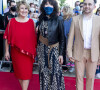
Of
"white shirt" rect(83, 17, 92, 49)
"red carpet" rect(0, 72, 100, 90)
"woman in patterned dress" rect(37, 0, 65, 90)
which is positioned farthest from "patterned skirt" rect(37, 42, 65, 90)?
"red carpet" rect(0, 72, 100, 90)

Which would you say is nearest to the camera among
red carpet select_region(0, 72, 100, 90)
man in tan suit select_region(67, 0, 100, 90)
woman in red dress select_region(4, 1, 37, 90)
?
man in tan suit select_region(67, 0, 100, 90)

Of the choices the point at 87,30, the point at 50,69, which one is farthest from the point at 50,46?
the point at 87,30

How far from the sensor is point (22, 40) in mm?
2541

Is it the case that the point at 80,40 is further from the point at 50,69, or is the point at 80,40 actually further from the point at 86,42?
the point at 50,69

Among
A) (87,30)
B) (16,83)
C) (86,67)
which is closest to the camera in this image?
(87,30)

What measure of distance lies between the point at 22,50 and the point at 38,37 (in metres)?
0.36

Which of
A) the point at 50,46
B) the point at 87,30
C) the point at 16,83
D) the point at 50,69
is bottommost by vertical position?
the point at 16,83

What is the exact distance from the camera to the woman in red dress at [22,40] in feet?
8.29

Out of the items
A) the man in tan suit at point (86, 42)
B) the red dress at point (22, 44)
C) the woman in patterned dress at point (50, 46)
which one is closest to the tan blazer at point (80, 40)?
the man in tan suit at point (86, 42)

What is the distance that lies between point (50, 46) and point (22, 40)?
0.51 metres

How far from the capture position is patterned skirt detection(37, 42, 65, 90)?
2.43 metres

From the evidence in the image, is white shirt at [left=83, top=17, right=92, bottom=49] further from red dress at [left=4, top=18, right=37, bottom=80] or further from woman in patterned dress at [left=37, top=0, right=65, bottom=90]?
red dress at [left=4, top=18, right=37, bottom=80]

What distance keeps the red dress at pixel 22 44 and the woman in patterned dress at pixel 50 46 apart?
0.59 feet

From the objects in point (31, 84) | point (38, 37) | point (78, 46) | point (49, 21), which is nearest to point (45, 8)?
point (49, 21)
